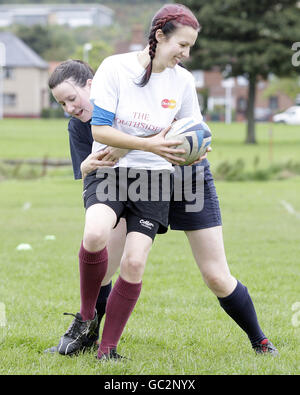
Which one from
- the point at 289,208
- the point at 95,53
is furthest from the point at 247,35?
the point at 95,53

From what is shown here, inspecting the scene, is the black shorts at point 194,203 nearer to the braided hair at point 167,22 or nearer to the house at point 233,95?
the braided hair at point 167,22

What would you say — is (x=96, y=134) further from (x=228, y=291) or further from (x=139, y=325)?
(x=139, y=325)

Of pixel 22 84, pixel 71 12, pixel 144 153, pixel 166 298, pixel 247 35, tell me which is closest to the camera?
pixel 144 153

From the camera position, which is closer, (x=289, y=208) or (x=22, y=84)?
(x=289, y=208)

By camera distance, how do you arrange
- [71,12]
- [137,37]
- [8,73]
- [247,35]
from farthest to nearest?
1. [71,12]
2. [137,37]
3. [8,73]
4. [247,35]

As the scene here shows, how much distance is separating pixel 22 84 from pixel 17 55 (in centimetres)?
317

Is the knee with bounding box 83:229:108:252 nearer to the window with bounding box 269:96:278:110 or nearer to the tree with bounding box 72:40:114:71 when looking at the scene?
the tree with bounding box 72:40:114:71

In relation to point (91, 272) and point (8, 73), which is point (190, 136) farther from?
point (8, 73)

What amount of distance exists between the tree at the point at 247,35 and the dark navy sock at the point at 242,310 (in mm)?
29423

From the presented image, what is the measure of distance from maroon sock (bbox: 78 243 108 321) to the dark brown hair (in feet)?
3.24

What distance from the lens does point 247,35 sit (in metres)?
34.5

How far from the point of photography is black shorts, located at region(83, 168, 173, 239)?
405cm

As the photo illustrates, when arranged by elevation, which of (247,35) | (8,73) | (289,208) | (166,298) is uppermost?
(166,298)

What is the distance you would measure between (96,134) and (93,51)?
240 ft
